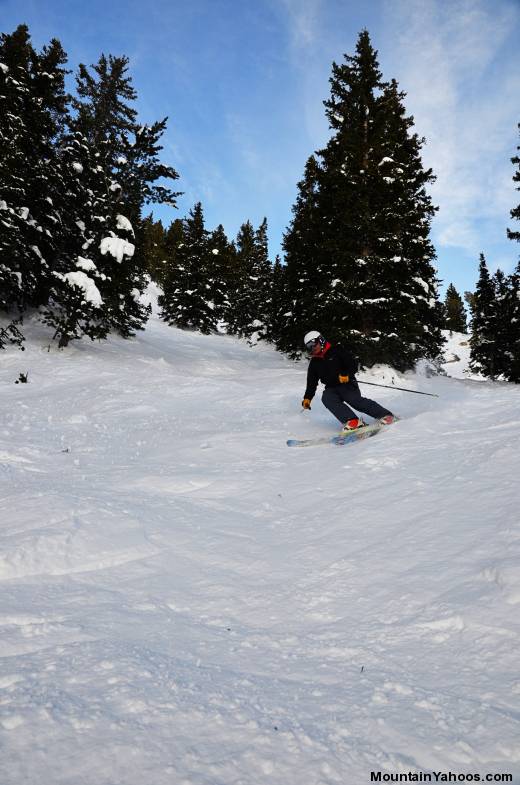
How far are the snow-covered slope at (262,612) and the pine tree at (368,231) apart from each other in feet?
27.1

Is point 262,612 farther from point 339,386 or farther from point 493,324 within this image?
point 493,324

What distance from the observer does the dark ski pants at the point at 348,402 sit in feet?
25.2

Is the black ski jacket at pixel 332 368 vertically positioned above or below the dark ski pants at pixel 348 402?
above

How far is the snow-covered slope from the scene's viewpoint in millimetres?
1710

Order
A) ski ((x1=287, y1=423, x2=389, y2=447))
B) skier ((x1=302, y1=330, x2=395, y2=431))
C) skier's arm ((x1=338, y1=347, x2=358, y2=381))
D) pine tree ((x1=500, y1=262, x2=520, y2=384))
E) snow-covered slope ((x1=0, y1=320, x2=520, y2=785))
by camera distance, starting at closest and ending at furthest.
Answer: snow-covered slope ((x1=0, y1=320, x2=520, y2=785)) → ski ((x1=287, y1=423, x2=389, y2=447)) → skier ((x1=302, y1=330, x2=395, y2=431)) → skier's arm ((x1=338, y1=347, x2=358, y2=381)) → pine tree ((x1=500, y1=262, x2=520, y2=384))

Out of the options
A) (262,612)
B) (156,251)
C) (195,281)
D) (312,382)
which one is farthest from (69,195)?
(156,251)

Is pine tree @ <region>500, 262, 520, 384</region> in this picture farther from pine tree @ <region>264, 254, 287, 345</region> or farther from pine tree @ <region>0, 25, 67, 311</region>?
pine tree @ <region>0, 25, 67, 311</region>

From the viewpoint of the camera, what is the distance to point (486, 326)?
3694cm

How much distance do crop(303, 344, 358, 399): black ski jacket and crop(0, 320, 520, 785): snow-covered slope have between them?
1.88 metres

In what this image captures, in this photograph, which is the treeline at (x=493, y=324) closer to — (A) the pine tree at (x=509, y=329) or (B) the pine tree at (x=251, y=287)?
(A) the pine tree at (x=509, y=329)

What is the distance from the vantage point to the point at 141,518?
4156mm

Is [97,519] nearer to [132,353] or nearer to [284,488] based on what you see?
[284,488]

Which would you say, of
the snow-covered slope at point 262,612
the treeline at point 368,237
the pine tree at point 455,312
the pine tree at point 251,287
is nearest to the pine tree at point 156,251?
the pine tree at point 251,287

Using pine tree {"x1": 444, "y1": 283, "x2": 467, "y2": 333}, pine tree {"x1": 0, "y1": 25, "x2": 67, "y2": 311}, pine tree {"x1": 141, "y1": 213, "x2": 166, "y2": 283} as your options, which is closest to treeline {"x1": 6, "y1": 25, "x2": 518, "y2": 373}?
pine tree {"x1": 0, "y1": 25, "x2": 67, "y2": 311}
